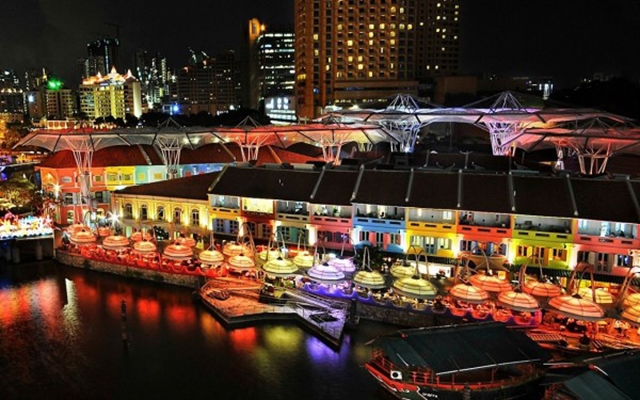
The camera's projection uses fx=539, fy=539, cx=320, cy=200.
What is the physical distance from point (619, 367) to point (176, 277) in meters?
30.3

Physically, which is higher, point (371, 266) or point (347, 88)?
point (347, 88)

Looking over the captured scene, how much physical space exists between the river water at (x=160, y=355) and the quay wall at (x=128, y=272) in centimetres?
153

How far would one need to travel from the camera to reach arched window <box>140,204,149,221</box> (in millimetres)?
49188

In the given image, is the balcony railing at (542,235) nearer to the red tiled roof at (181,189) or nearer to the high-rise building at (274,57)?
the red tiled roof at (181,189)

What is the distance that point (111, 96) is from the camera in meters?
192

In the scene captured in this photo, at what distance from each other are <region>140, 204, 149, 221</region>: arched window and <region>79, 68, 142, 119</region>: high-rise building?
5986 inches

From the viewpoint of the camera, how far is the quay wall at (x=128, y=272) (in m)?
41.6

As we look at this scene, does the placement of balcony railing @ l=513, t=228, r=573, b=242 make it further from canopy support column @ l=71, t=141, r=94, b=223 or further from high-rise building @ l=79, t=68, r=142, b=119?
high-rise building @ l=79, t=68, r=142, b=119

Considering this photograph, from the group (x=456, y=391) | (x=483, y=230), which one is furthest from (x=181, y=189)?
(x=456, y=391)

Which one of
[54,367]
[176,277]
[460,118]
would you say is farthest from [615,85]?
[54,367]

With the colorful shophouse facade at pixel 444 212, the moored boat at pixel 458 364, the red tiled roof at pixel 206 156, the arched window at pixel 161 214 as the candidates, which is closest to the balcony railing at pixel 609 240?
the colorful shophouse facade at pixel 444 212

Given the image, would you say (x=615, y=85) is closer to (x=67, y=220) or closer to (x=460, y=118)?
(x=460, y=118)

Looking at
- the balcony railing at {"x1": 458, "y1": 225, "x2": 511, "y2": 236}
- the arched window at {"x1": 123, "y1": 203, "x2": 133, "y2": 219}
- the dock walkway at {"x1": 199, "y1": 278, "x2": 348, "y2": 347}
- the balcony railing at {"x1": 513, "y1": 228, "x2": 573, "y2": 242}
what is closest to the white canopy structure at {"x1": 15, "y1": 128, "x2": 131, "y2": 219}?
the arched window at {"x1": 123, "y1": 203, "x2": 133, "y2": 219}

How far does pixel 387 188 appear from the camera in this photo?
3959 centimetres
